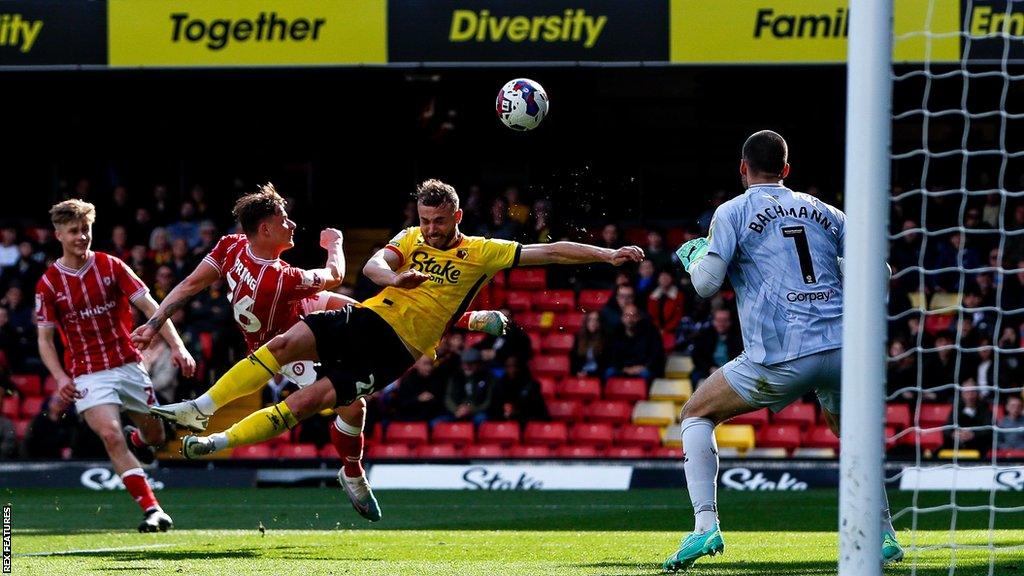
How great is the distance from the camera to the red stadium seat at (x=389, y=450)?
16.5 metres

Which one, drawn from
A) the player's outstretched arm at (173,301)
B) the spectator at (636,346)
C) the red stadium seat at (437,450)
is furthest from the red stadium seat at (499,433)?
the player's outstretched arm at (173,301)

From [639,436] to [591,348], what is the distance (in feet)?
3.87

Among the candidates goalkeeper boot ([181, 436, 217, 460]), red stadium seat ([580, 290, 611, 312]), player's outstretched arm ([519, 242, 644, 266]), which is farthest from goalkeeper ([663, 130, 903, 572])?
red stadium seat ([580, 290, 611, 312])

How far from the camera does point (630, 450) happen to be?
16797 millimetres

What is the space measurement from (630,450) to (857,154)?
12.0 meters

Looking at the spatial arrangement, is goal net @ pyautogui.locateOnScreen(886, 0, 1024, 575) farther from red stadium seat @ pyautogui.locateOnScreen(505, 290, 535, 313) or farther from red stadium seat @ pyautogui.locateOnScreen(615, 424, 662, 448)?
red stadium seat @ pyautogui.locateOnScreen(505, 290, 535, 313)

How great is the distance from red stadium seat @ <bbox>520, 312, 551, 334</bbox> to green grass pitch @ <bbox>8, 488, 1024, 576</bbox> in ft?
13.2

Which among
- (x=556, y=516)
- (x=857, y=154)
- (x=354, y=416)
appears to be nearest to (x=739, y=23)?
(x=556, y=516)

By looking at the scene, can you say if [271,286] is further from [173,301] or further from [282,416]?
[282,416]

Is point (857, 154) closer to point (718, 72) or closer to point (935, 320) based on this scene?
point (935, 320)

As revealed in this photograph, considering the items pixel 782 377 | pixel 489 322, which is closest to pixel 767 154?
pixel 782 377

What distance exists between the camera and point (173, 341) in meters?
10.1

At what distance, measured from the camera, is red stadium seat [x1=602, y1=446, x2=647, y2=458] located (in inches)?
649

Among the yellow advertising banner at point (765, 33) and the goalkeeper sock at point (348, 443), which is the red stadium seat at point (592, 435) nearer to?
the yellow advertising banner at point (765, 33)
